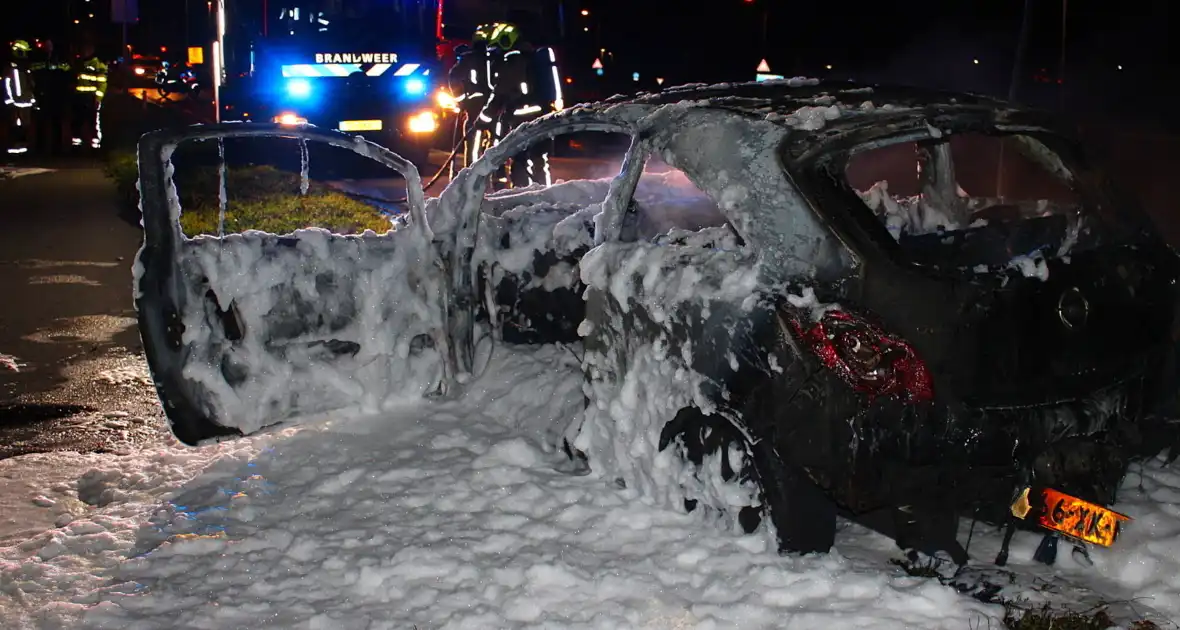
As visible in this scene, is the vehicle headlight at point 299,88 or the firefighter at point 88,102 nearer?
the vehicle headlight at point 299,88

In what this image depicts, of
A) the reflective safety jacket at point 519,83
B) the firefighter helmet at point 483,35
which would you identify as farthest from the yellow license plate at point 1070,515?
the firefighter helmet at point 483,35

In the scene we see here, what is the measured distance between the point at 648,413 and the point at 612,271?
0.57 m

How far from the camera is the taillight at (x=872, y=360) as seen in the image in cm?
343

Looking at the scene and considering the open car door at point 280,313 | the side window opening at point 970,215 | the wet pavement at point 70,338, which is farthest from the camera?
the wet pavement at point 70,338

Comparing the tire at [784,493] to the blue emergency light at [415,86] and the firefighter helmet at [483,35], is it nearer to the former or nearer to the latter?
the firefighter helmet at [483,35]

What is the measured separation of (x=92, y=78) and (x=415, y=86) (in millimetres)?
11119

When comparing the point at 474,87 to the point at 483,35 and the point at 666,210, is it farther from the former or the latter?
the point at 666,210

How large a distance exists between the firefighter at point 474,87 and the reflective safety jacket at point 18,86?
42.0ft

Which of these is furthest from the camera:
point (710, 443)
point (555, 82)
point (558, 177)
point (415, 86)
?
point (558, 177)

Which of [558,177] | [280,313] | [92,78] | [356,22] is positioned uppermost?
[356,22]

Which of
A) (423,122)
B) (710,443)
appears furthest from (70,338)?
(423,122)

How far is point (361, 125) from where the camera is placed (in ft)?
52.6

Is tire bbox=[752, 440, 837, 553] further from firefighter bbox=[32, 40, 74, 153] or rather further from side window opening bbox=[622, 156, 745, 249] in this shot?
firefighter bbox=[32, 40, 74, 153]

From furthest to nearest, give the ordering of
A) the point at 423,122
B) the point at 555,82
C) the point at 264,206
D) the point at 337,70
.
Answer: the point at 423,122, the point at 337,70, the point at 555,82, the point at 264,206
